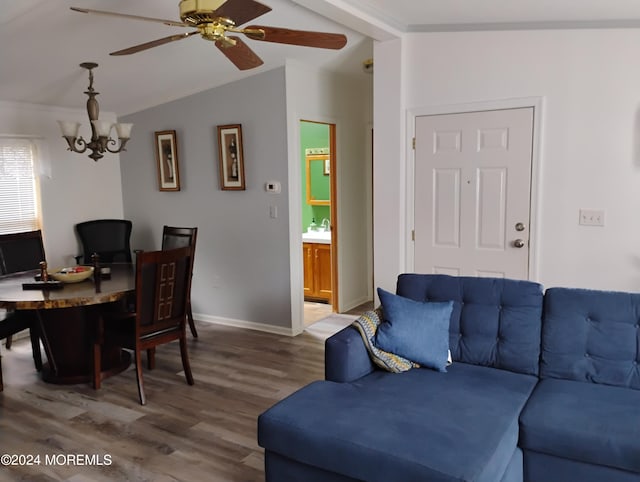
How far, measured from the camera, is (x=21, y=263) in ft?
14.2

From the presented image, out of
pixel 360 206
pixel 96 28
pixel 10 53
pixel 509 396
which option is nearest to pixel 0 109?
pixel 10 53

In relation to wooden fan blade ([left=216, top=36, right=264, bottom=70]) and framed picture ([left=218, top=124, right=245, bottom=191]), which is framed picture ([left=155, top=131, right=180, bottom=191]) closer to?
framed picture ([left=218, top=124, right=245, bottom=191])

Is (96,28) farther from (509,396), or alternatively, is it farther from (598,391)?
(598,391)

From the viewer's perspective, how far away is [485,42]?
3.69m

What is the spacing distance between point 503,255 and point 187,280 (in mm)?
2281

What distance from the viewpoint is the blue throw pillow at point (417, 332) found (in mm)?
2648

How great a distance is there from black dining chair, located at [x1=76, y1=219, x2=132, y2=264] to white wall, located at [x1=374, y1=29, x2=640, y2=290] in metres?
3.41

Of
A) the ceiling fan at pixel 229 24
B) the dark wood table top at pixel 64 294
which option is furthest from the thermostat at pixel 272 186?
the ceiling fan at pixel 229 24

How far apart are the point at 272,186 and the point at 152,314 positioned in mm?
1707

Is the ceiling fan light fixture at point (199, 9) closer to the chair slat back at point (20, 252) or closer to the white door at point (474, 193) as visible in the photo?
the white door at point (474, 193)

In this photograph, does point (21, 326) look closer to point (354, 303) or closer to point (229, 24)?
point (229, 24)

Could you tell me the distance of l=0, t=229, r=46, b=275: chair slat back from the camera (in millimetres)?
4211

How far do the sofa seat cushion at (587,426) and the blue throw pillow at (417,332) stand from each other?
504 mm

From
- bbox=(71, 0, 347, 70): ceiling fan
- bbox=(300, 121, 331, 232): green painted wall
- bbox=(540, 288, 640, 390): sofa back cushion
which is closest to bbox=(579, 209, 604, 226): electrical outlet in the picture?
bbox=(540, 288, 640, 390): sofa back cushion
